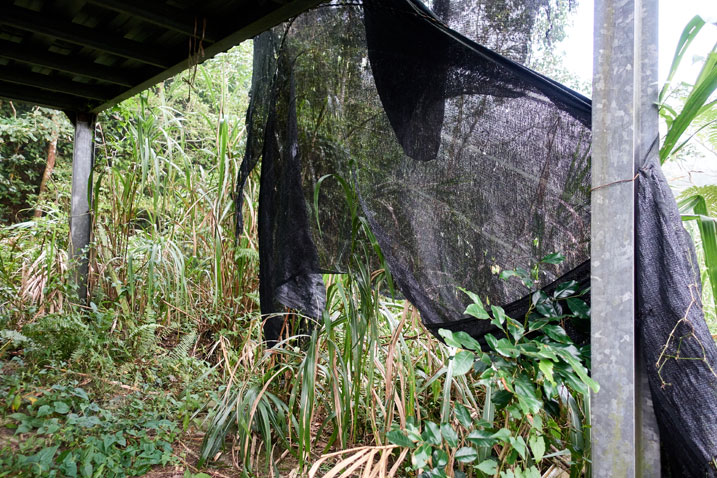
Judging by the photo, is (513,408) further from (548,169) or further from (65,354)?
(65,354)

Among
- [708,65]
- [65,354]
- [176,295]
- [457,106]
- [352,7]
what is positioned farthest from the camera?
[176,295]

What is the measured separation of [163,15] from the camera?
220 cm

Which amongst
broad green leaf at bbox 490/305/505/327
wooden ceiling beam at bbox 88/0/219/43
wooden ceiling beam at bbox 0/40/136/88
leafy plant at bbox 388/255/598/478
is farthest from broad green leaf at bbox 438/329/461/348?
wooden ceiling beam at bbox 0/40/136/88

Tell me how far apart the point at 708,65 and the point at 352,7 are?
3.58 feet

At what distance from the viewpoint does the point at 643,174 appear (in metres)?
1.10

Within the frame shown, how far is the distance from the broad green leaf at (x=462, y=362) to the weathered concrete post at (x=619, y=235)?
0.29m

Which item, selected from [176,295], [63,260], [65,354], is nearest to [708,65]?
[176,295]

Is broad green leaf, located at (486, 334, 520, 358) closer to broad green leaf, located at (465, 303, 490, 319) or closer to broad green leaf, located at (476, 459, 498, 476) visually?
broad green leaf, located at (465, 303, 490, 319)

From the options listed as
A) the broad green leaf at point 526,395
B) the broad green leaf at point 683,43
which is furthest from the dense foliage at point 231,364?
the broad green leaf at point 683,43

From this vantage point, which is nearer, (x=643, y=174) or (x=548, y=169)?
(x=643, y=174)

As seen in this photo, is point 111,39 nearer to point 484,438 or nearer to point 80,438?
point 80,438

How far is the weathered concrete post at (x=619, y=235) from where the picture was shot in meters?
1.05

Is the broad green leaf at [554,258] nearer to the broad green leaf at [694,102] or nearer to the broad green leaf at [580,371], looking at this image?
the broad green leaf at [580,371]

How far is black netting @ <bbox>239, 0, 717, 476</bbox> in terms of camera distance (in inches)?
42.1
